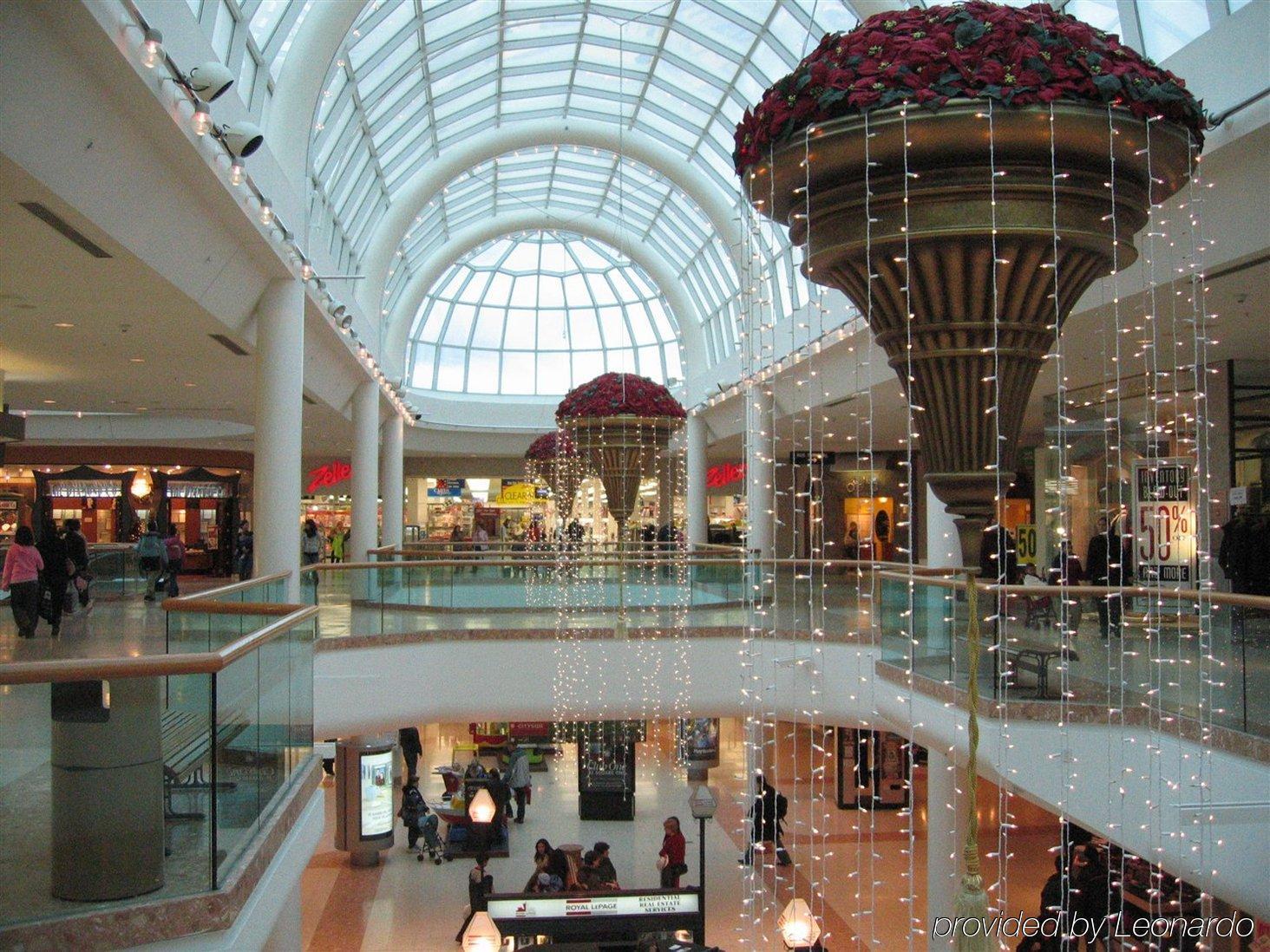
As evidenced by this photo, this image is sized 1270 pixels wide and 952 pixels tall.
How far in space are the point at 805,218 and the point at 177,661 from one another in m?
2.65

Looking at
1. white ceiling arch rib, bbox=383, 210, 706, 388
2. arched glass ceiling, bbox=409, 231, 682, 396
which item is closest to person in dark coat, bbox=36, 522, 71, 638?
white ceiling arch rib, bbox=383, 210, 706, 388

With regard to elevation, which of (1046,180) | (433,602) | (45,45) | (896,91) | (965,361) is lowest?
(433,602)

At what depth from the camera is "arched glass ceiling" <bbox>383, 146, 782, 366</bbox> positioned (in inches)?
1022

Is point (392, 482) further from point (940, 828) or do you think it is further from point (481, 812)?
point (940, 828)

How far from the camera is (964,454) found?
2916 mm

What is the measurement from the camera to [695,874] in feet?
49.8

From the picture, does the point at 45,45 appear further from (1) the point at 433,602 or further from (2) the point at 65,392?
(2) the point at 65,392

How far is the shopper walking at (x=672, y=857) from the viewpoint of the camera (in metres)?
13.7

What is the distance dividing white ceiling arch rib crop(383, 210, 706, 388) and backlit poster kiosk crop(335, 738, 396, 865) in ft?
32.4

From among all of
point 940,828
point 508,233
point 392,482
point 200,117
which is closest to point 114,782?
point 200,117

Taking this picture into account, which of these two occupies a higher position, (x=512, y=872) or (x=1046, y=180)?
(x=1046, y=180)

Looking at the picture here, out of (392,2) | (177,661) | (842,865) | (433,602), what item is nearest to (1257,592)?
(842,865)

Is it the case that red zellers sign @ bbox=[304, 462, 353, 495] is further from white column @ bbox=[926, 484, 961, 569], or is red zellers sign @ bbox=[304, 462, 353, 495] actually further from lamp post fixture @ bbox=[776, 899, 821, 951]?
lamp post fixture @ bbox=[776, 899, 821, 951]

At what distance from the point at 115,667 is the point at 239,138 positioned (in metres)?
5.33
